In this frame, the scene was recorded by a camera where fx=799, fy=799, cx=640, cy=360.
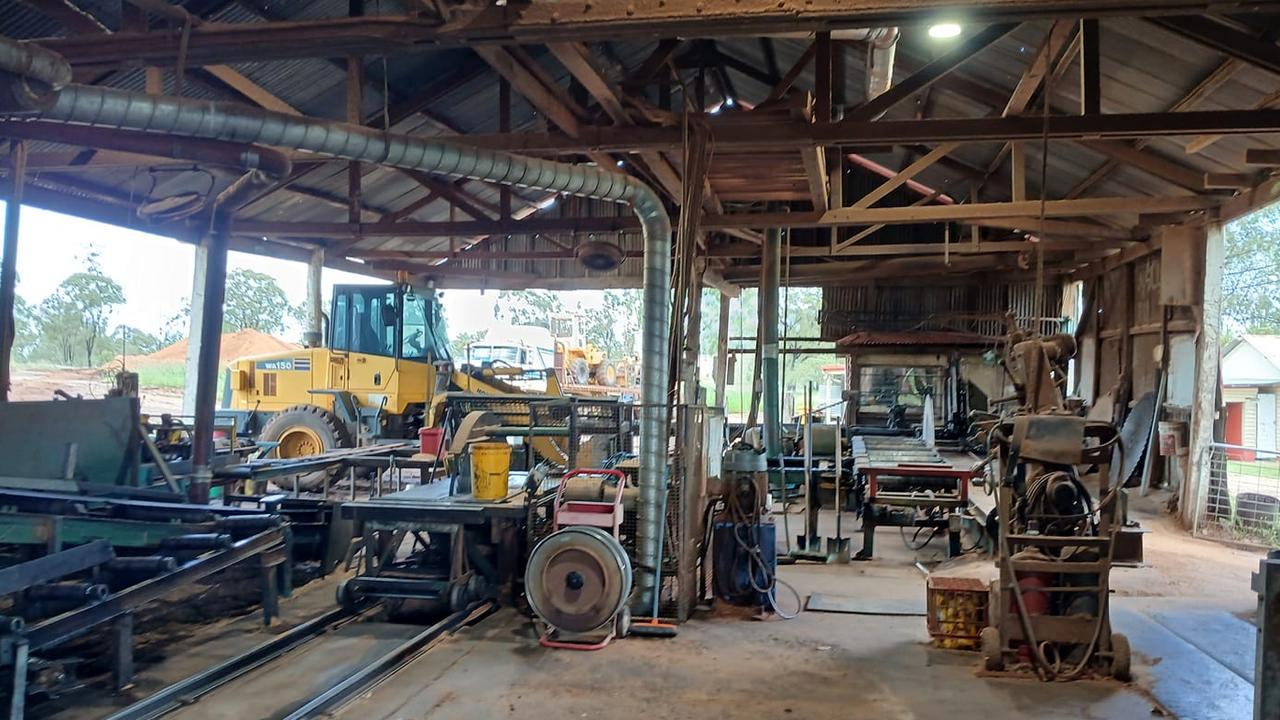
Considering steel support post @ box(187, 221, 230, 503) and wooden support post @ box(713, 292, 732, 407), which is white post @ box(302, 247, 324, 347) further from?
wooden support post @ box(713, 292, 732, 407)

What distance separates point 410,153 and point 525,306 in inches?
1419

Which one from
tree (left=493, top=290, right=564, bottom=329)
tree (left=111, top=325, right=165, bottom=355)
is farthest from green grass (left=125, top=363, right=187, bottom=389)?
tree (left=493, top=290, right=564, bottom=329)

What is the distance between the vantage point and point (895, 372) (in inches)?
594

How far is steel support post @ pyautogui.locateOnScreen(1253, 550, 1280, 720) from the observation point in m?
2.56

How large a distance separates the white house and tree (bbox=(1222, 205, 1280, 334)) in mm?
4031

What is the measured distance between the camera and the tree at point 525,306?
40406 mm

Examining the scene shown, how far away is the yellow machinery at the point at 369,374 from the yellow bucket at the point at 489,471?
5.15 m

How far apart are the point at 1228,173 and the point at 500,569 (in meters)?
8.29

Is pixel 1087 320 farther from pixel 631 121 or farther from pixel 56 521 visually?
pixel 56 521

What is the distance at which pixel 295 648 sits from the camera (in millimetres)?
5207

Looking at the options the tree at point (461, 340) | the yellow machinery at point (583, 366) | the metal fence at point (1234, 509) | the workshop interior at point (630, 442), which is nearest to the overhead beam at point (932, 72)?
the workshop interior at point (630, 442)

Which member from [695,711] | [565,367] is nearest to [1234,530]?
[695,711]

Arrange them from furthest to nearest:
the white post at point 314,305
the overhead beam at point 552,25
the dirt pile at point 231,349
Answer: the dirt pile at point 231,349 → the white post at point 314,305 → the overhead beam at point 552,25

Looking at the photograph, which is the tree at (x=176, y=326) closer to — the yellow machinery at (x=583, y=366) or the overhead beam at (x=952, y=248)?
the yellow machinery at (x=583, y=366)
